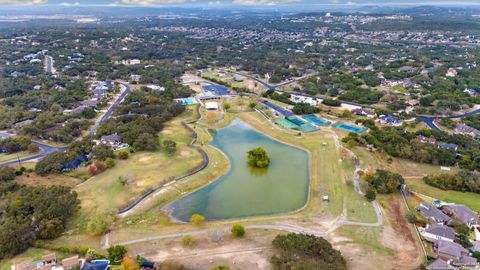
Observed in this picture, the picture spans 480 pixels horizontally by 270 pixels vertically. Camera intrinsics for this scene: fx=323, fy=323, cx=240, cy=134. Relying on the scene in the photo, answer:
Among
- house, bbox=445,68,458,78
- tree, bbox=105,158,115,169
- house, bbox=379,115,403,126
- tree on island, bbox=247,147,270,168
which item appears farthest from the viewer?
house, bbox=445,68,458,78

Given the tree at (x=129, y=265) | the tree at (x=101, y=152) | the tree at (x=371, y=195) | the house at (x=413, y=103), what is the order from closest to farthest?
the tree at (x=129, y=265) → the tree at (x=371, y=195) → the tree at (x=101, y=152) → the house at (x=413, y=103)

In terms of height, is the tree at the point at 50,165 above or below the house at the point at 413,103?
below

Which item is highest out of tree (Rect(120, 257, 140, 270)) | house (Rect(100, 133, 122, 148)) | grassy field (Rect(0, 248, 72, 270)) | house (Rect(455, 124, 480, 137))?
house (Rect(455, 124, 480, 137))

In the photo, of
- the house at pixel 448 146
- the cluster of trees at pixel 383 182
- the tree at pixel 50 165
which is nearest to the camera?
the cluster of trees at pixel 383 182

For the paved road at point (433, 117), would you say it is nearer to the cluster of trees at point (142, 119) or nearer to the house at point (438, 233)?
the house at point (438, 233)

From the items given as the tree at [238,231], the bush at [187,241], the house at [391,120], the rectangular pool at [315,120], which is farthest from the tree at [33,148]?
the house at [391,120]

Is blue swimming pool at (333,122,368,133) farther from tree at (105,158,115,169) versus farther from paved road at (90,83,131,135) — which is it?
paved road at (90,83,131,135)

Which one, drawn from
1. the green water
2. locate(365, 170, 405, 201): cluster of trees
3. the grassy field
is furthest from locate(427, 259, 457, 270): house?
the grassy field
